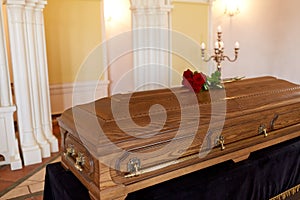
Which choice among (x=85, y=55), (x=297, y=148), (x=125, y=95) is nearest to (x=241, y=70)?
(x=85, y=55)

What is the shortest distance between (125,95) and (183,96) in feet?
1.10

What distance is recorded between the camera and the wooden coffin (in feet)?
3.59

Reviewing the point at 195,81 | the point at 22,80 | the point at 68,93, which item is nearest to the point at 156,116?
the point at 195,81

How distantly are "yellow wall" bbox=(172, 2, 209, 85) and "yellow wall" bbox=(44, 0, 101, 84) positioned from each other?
5.16ft

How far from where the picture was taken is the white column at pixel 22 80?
2.82 meters

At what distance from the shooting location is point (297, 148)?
5.63 feet

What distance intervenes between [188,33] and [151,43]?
755 millimetres

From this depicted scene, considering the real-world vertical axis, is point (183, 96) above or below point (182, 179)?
above

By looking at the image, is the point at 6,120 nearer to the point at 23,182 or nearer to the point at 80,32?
the point at 23,182

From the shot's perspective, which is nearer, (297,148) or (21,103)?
(297,148)

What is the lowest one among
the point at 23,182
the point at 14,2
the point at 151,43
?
the point at 23,182

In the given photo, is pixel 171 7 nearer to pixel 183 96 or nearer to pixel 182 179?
pixel 183 96

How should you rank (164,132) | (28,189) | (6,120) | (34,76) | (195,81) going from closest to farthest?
(164,132)
(195,81)
(28,189)
(6,120)
(34,76)

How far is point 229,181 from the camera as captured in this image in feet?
4.47
